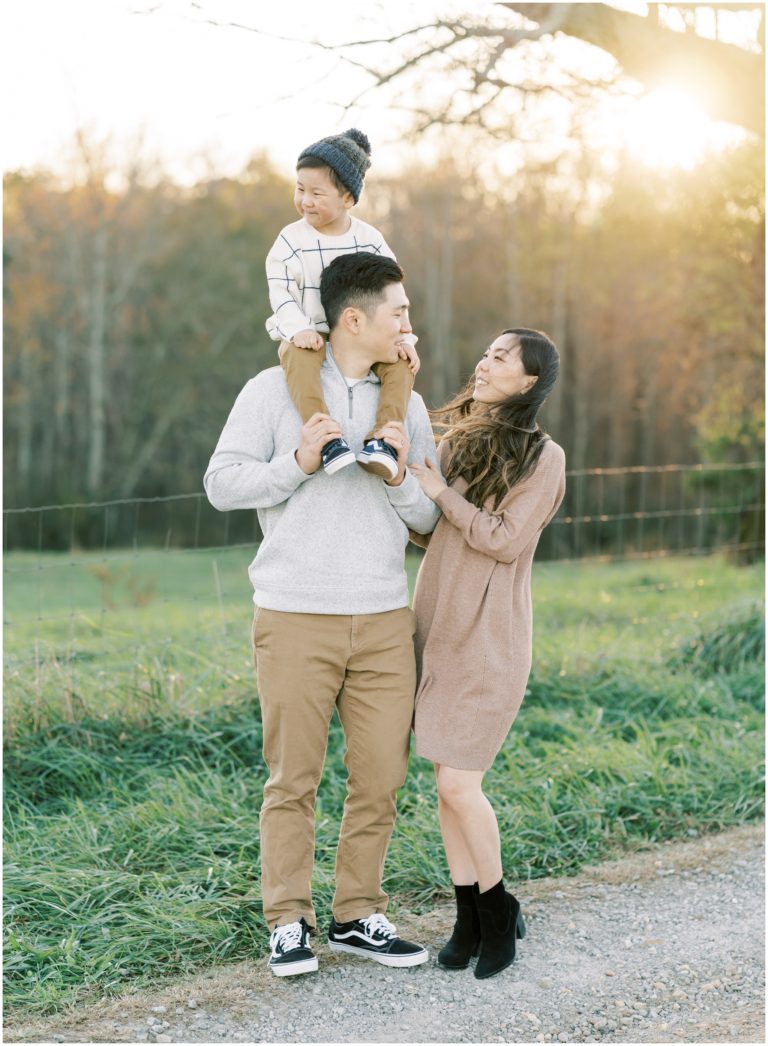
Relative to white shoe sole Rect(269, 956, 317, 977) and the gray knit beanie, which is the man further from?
the gray knit beanie

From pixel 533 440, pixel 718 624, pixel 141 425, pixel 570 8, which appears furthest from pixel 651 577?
pixel 141 425

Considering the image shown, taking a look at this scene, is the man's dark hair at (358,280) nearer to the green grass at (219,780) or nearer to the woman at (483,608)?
the woman at (483,608)

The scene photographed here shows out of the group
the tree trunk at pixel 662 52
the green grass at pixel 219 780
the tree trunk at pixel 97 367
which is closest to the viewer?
the green grass at pixel 219 780

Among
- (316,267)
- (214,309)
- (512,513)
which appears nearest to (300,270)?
(316,267)

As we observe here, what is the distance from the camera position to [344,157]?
10.1ft

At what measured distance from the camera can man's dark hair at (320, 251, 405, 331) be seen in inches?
117

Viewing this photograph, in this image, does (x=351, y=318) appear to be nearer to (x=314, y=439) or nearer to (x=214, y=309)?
(x=314, y=439)

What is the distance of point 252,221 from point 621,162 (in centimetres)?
1566

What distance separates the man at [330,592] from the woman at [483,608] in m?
0.08

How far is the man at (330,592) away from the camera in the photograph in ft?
9.80

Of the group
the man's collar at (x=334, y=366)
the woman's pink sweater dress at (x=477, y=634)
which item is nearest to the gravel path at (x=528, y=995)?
the woman's pink sweater dress at (x=477, y=634)

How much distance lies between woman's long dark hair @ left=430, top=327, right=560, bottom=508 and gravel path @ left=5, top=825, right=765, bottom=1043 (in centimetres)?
135

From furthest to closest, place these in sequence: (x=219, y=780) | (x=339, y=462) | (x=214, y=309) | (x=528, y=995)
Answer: (x=214, y=309)
(x=219, y=780)
(x=528, y=995)
(x=339, y=462)

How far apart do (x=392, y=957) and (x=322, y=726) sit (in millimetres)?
692
